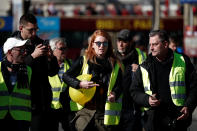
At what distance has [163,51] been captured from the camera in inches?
273

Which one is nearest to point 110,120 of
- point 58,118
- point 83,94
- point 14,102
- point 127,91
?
point 83,94

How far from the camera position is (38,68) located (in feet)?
24.2

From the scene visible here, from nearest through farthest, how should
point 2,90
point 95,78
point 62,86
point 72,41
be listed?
point 2,90 → point 95,78 → point 62,86 → point 72,41

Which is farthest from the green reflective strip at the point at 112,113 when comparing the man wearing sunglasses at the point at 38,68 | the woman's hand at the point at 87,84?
the man wearing sunglasses at the point at 38,68

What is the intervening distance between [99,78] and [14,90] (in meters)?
1.07

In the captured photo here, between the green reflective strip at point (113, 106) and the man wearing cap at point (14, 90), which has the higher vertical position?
the man wearing cap at point (14, 90)

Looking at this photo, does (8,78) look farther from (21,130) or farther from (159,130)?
(159,130)

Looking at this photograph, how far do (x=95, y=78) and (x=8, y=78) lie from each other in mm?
1072

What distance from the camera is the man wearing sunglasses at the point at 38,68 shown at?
23.5ft

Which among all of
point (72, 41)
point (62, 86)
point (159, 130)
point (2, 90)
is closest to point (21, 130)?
point (2, 90)

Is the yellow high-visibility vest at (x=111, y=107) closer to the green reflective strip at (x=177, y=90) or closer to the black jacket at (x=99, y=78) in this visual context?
the black jacket at (x=99, y=78)

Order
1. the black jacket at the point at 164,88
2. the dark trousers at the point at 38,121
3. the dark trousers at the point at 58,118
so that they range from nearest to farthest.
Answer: the black jacket at the point at 164,88 < the dark trousers at the point at 38,121 < the dark trousers at the point at 58,118

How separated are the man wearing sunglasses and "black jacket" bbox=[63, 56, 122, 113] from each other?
325 mm

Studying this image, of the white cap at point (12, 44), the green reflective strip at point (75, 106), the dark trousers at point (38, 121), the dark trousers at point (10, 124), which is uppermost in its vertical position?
the white cap at point (12, 44)
